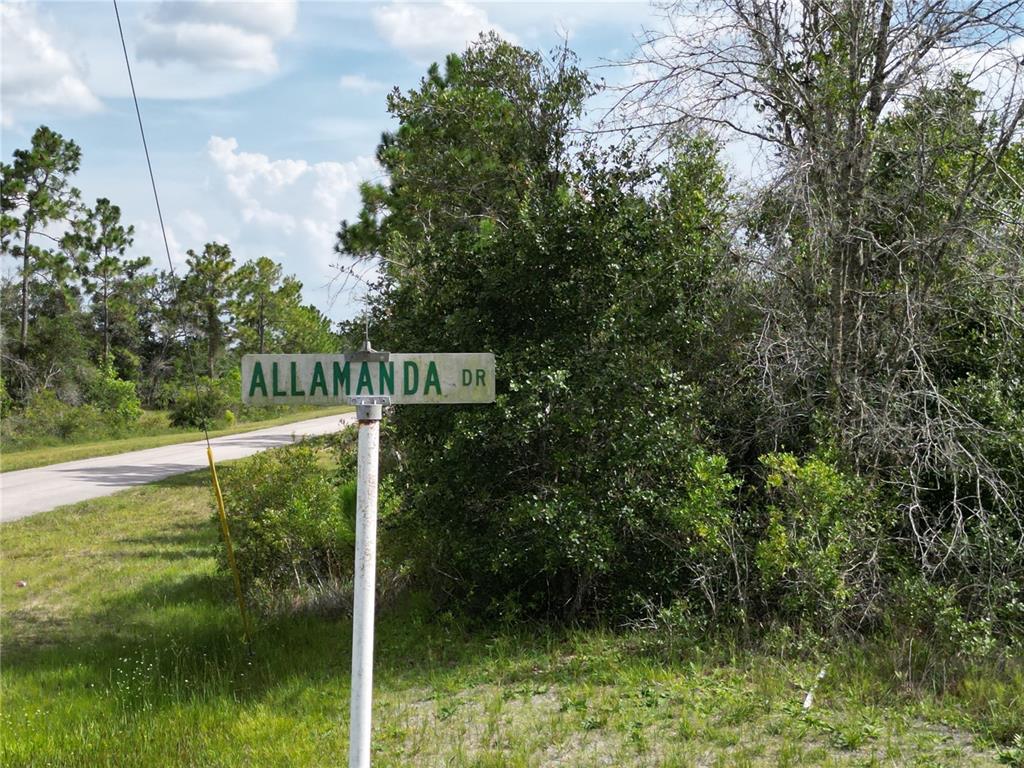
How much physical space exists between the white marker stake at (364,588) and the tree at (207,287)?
129 feet

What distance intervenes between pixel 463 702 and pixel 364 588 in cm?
214

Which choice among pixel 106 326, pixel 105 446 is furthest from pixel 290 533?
pixel 106 326

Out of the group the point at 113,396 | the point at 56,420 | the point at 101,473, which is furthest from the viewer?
the point at 113,396

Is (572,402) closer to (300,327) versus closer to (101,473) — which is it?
(101,473)

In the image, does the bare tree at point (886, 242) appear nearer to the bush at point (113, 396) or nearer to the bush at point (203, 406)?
the bush at point (203, 406)

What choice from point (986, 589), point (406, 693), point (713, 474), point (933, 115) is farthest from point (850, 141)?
point (406, 693)

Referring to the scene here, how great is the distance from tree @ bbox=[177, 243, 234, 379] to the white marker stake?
39272 mm

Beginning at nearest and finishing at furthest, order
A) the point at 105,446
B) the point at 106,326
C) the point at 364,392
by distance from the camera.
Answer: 1. the point at 364,392
2. the point at 105,446
3. the point at 106,326

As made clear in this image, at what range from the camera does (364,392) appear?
144 inches

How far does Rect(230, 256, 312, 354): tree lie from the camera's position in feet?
141

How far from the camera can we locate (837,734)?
15.2 ft

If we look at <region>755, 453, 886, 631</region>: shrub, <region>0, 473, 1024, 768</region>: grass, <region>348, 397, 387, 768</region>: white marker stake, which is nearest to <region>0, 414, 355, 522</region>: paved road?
<region>0, 473, 1024, 768</region>: grass

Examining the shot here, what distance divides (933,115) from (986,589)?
11.0ft

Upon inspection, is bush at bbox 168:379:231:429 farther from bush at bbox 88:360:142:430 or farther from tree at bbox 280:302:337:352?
tree at bbox 280:302:337:352
